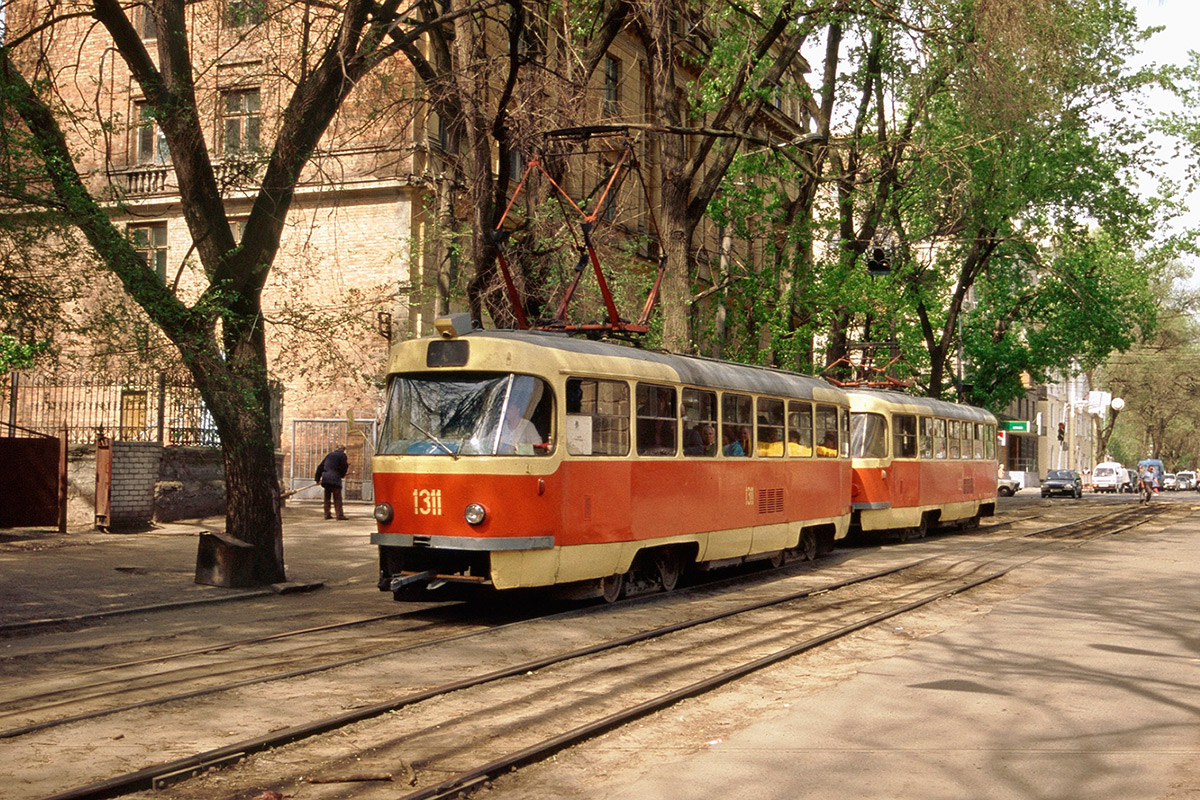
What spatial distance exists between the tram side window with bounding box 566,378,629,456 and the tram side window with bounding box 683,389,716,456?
59.2 inches

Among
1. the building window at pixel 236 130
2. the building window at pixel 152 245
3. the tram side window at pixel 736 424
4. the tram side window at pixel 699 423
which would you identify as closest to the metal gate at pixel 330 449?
the building window at pixel 152 245

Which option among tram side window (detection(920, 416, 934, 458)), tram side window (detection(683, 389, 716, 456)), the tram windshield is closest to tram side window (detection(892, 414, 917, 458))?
tram side window (detection(920, 416, 934, 458))

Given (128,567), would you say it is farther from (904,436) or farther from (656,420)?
(904,436)

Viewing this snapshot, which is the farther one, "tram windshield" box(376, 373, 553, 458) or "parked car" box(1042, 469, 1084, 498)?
"parked car" box(1042, 469, 1084, 498)

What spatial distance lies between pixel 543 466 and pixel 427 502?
44.7 inches

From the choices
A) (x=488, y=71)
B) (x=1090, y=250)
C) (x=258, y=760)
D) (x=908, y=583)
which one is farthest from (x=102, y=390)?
(x=1090, y=250)

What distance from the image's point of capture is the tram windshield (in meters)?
11.9

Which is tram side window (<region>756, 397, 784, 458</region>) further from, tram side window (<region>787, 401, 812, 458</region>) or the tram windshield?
the tram windshield

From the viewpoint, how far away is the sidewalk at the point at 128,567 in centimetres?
1313

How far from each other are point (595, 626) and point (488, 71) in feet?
30.9

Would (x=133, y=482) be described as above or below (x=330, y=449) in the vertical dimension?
below

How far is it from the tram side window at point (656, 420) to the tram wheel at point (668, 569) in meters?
1.31

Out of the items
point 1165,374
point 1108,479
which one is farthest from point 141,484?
point 1165,374

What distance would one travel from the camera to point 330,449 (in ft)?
93.7
